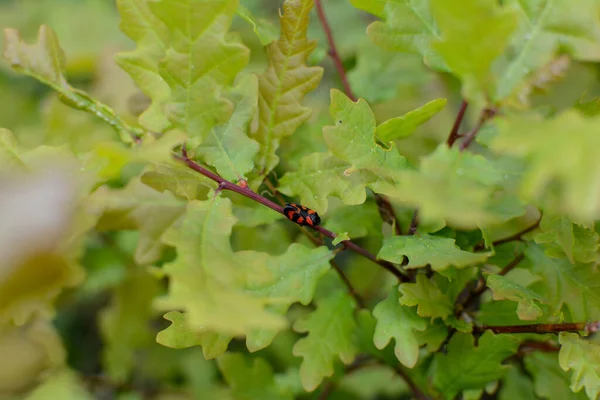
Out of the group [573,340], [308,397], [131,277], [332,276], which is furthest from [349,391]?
[573,340]

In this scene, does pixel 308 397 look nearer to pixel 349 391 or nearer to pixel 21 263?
pixel 349 391

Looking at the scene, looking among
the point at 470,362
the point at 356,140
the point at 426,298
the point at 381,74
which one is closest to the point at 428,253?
the point at 426,298

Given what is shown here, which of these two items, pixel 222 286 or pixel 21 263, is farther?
pixel 21 263

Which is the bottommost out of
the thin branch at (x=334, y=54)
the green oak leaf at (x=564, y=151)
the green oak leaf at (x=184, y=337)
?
the green oak leaf at (x=184, y=337)

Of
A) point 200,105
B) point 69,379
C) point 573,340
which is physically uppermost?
point 200,105

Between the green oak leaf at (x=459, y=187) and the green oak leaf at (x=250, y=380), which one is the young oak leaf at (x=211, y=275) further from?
the green oak leaf at (x=250, y=380)

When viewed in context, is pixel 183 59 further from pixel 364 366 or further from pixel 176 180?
pixel 364 366

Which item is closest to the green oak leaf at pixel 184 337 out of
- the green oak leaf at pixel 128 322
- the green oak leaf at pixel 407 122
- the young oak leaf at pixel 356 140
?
the young oak leaf at pixel 356 140
